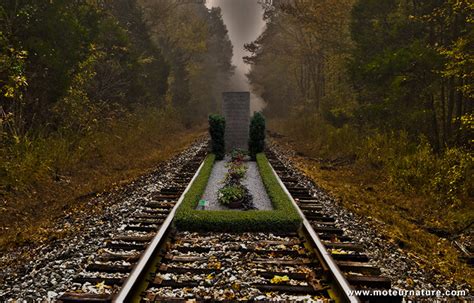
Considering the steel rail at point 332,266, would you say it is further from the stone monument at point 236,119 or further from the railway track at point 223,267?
the stone monument at point 236,119

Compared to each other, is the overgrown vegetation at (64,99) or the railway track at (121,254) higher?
the overgrown vegetation at (64,99)

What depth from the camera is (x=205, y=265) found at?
14.7ft

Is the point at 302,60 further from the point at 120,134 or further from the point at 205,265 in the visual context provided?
the point at 205,265

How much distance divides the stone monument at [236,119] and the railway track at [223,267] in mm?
8809

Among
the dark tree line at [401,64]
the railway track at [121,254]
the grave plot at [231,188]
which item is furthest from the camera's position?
the dark tree line at [401,64]

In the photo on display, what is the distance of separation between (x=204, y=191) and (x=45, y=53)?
590 cm

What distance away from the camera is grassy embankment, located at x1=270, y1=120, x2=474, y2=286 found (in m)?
5.63

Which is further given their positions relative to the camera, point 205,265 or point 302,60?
point 302,60

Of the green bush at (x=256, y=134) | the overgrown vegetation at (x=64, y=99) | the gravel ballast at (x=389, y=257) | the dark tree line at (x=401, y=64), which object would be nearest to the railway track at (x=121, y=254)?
the overgrown vegetation at (x=64, y=99)

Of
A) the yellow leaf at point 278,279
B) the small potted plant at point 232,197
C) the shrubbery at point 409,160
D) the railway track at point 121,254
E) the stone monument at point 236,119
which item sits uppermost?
the stone monument at point 236,119

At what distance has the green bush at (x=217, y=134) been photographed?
42.6 feet

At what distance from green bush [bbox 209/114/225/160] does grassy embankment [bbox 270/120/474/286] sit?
3.23m

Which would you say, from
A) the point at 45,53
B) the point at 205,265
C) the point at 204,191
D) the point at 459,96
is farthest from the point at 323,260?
the point at 45,53

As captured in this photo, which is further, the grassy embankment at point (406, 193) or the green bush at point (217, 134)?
the green bush at point (217, 134)
